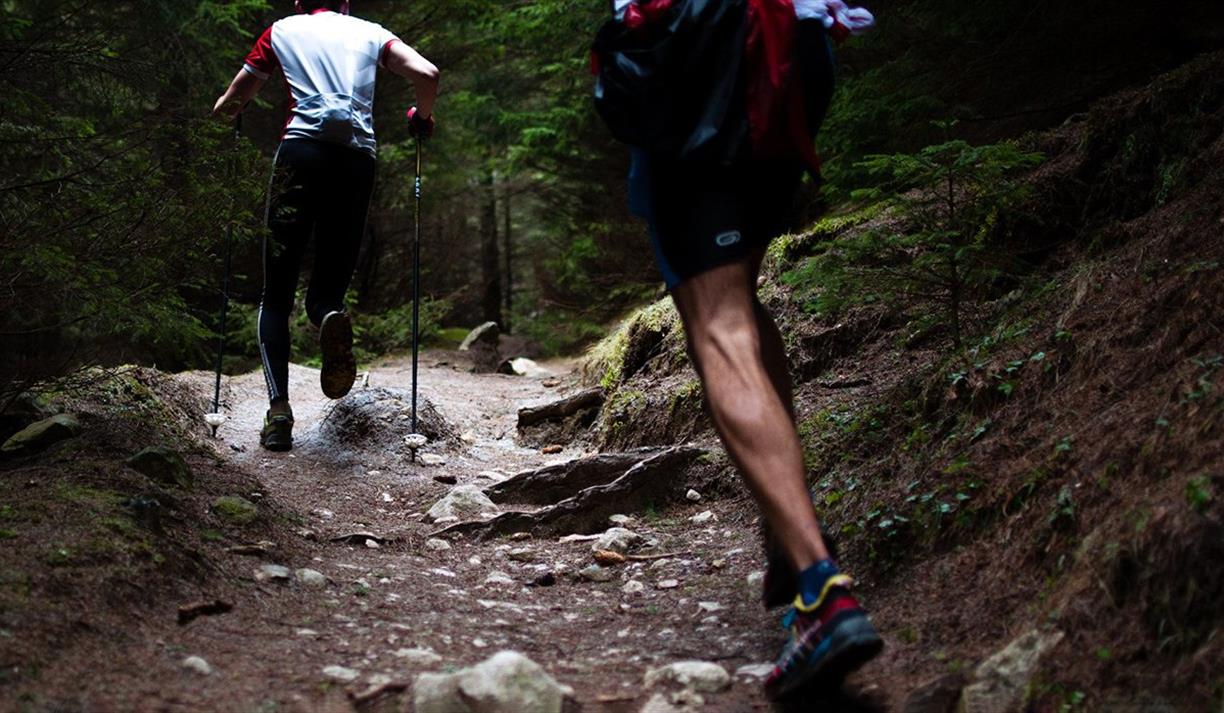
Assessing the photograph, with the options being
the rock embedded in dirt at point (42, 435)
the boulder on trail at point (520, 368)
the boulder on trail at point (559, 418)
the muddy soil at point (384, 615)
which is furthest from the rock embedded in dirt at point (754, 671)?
the boulder on trail at point (520, 368)

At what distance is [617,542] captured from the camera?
393 centimetres

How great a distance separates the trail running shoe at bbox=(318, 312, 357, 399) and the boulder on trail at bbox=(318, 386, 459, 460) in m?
0.60

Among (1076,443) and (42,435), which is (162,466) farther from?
(1076,443)

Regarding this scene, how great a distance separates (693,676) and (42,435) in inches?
121

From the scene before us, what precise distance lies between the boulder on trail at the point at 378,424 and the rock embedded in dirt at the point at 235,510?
204 cm

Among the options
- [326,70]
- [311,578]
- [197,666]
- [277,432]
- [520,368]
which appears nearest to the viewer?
[197,666]

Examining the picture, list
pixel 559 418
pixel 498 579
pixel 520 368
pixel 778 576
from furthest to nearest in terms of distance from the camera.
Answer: pixel 520 368 < pixel 559 418 < pixel 498 579 < pixel 778 576

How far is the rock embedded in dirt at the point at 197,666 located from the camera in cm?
215

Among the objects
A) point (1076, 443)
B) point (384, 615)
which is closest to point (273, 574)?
point (384, 615)

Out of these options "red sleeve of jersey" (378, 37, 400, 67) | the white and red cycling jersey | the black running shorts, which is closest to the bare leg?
the black running shorts

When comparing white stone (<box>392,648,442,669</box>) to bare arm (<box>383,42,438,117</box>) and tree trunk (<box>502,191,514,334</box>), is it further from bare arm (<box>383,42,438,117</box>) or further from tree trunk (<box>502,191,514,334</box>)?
tree trunk (<box>502,191,514,334</box>)

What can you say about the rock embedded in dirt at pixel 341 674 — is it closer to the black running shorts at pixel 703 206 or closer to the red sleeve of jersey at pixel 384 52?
the black running shorts at pixel 703 206

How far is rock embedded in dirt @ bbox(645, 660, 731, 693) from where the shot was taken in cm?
224

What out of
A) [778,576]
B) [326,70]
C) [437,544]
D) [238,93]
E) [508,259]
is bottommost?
[437,544]
